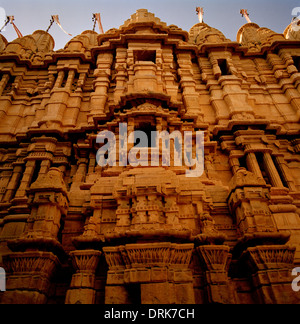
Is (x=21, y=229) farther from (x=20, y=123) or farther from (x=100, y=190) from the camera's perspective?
(x=20, y=123)

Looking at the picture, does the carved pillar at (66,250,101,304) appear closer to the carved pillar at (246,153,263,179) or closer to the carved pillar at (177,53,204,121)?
the carved pillar at (246,153,263,179)

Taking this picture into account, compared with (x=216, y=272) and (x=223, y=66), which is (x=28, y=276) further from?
(x=223, y=66)

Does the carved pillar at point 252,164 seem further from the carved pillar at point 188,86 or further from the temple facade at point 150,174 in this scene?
the carved pillar at point 188,86

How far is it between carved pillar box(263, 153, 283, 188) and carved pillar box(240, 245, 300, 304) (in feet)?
14.1

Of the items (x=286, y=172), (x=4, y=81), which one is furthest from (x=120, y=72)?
(x=286, y=172)

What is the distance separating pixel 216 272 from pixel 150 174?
3.48 metres

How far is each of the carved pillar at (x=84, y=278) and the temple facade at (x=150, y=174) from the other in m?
0.03

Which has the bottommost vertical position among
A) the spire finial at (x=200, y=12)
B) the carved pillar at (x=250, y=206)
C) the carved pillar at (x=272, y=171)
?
the carved pillar at (x=250, y=206)

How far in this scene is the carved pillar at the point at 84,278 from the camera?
19.2 feet

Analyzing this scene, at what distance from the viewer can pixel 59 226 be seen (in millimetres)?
7711

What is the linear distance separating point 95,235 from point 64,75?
13.0m

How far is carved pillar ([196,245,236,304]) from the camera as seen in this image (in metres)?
5.73

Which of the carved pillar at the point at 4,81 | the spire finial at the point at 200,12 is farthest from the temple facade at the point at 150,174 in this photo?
the spire finial at the point at 200,12
